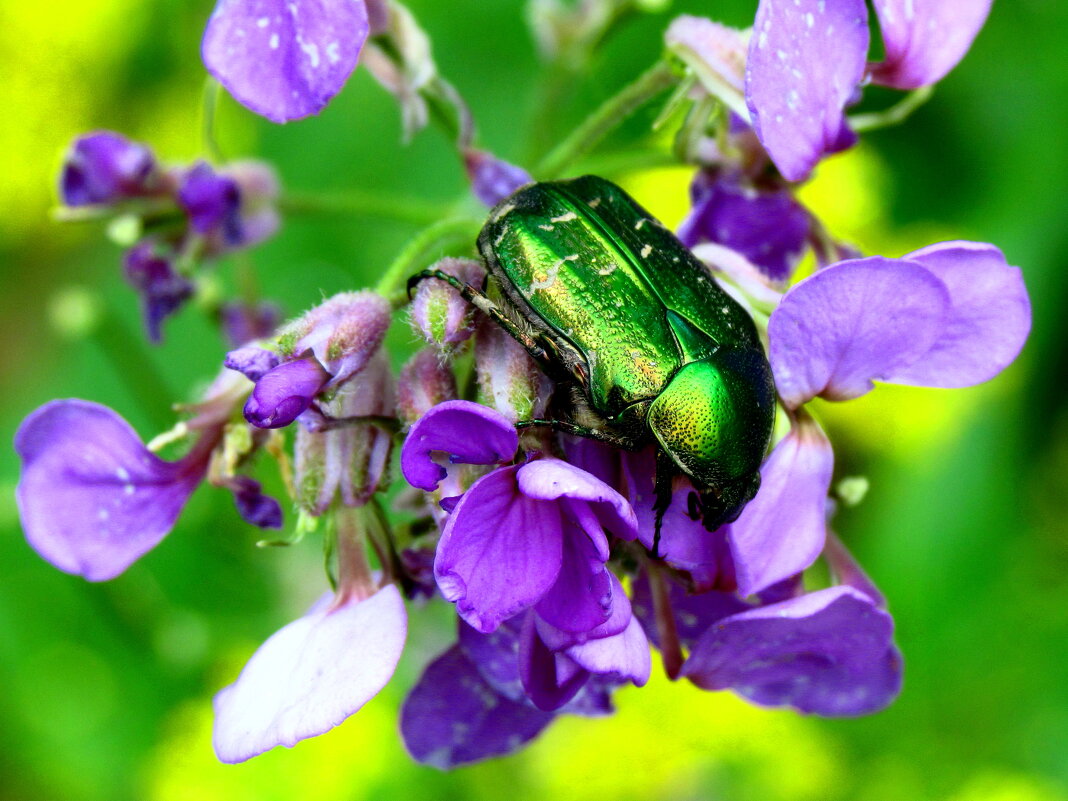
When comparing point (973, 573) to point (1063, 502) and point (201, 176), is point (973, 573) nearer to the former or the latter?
point (1063, 502)

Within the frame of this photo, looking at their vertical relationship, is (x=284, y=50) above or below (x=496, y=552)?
above

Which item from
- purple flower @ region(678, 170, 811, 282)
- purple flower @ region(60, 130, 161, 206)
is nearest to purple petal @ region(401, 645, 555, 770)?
purple flower @ region(678, 170, 811, 282)

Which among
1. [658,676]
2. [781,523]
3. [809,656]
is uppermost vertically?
[781,523]

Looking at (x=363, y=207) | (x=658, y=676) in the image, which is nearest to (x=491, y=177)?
(x=363, y=207)

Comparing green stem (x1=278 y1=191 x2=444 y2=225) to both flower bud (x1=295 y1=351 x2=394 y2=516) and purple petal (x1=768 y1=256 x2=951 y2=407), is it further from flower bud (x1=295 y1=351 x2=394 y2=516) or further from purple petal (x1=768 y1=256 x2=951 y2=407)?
purple petal (x1=768 y1=256 x2=951 y2=407)

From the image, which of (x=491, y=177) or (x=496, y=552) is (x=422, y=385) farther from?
(x=491, y=177)

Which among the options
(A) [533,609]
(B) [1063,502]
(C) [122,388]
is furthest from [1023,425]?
(C) [122,388]
